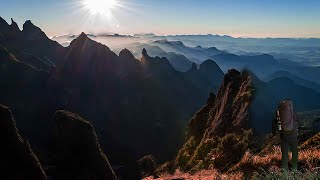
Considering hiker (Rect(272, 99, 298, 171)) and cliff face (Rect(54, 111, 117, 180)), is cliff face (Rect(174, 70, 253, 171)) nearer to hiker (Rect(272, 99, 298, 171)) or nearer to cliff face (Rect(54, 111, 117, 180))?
hiker (Rect(272, 99, 298, 171))

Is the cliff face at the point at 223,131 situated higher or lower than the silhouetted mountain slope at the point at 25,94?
higher

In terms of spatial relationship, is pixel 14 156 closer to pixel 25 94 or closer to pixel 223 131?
pixel 223 131

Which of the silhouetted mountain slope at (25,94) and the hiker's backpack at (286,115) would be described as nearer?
the hiker's backpack at (286,115)

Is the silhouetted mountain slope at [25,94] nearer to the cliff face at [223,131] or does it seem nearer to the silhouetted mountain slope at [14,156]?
the silhouetted mountain slope at [14,156]

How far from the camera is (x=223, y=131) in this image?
Result: 1426 inches

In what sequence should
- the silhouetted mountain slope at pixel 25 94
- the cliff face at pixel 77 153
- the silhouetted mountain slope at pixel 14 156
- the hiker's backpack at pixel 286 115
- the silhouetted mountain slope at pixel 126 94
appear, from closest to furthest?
the hiker's backpack at pixel 286 115
the silhouetted mountain slope at pixel 14 156
the cliff face at pixel 77 153
the silhouetted mountain slope at pixel 25 94
the silhouetted mountain slope at pixel 126 94

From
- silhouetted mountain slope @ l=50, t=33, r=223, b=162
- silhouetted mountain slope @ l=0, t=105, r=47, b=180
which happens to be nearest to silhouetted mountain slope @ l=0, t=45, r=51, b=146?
silhouetted mountain slope @ l=50, t=33, r=223, b=162

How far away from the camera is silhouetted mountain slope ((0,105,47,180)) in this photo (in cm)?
4309

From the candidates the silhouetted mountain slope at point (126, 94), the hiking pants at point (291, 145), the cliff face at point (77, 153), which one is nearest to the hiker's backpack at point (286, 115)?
the hiking pants at point (291, 145)

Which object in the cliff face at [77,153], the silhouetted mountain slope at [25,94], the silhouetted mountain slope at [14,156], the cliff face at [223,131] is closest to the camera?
the cliff face at [223,131]

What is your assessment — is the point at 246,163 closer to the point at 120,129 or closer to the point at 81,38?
the point at 120,129

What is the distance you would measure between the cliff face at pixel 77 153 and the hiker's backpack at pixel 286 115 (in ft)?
152

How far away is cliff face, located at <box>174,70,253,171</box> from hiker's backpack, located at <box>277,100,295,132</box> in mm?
6487

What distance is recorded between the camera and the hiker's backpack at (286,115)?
1154cm
